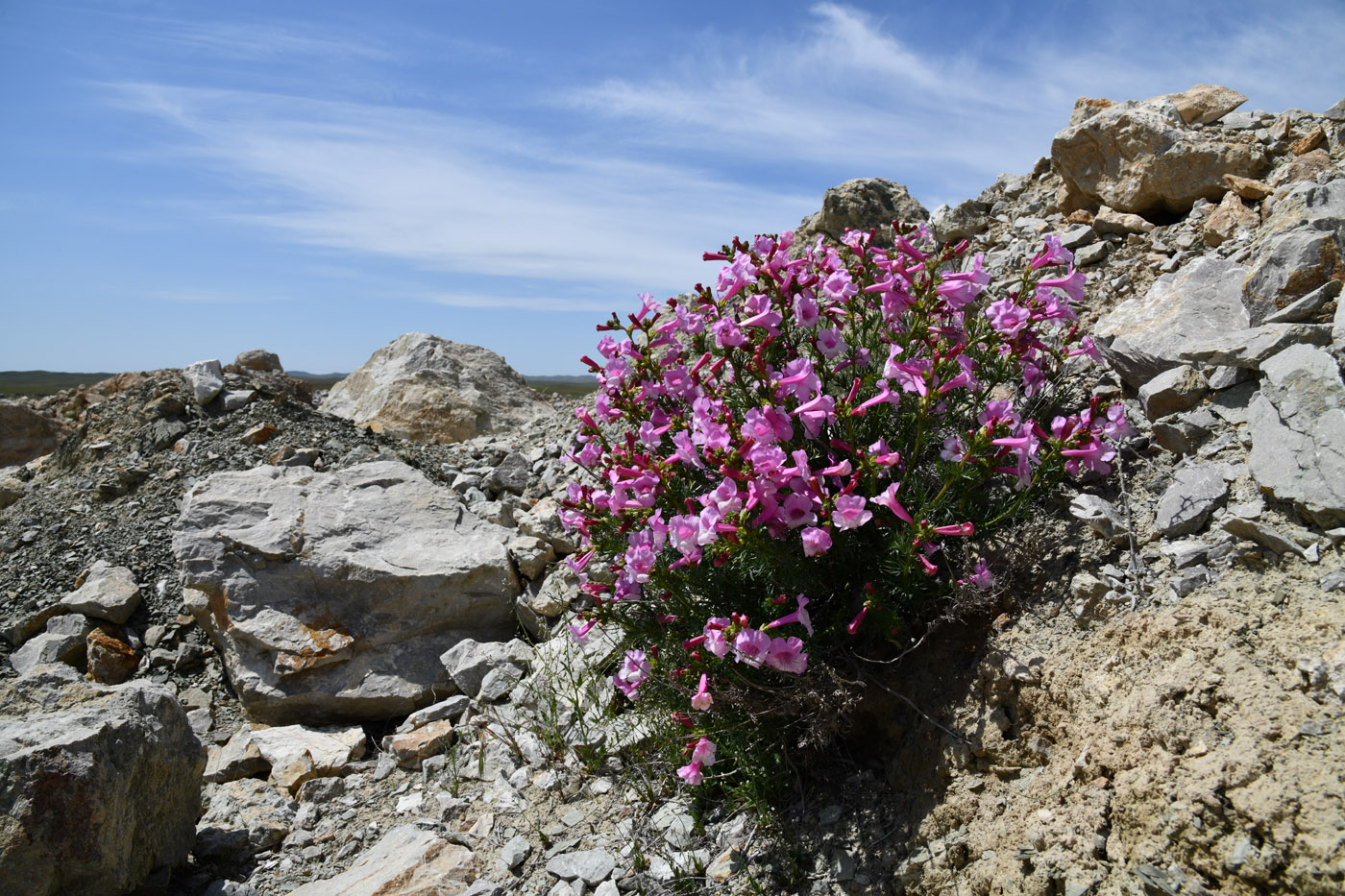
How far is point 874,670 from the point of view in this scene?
3586mm

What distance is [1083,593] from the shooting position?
3117 mm

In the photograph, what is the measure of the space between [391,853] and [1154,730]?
320 centimetres

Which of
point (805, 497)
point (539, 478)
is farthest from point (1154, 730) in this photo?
point (539, 478)

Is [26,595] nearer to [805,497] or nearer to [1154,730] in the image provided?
[805,497]

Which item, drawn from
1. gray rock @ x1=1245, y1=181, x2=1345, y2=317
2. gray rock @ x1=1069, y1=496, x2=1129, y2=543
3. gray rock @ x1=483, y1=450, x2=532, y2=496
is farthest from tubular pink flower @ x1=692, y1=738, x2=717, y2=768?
gray rock @ x1=483, y1=450, x2=532, y2=496

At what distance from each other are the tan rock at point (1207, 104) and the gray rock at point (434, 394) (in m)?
7.06

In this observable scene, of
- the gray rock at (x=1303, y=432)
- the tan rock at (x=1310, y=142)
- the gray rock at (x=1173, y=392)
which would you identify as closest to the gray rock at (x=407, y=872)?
the gray rock at (x=1303, y=432)

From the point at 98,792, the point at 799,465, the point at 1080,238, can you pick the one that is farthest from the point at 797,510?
the point at 1080,238

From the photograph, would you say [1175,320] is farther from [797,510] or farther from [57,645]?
[57,645]

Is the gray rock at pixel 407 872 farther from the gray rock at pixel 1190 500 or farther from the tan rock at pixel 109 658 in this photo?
the gray rock at pixel 1190 500

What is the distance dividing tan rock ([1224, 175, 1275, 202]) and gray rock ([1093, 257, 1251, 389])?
3.49 ft

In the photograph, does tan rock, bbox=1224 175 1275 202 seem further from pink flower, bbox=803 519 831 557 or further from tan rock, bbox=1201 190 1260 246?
pink flower, bbox=803 519 831 557

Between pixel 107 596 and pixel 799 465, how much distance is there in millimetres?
5390

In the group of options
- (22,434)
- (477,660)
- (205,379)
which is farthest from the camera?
(22,434)
